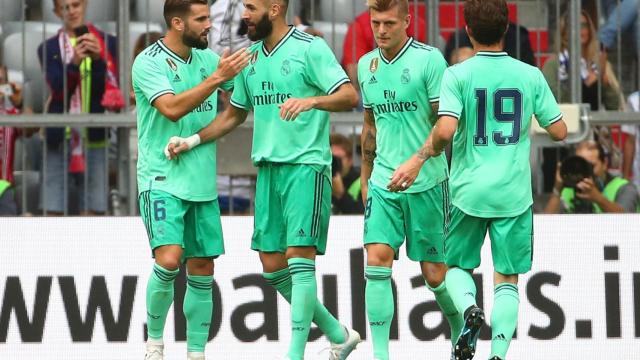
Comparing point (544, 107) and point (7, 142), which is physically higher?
point (544, 107)

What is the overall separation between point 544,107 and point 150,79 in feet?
8.35

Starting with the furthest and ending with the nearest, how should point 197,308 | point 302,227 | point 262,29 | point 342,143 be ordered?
point 342,143 < point 197,308 < point 262,29 < point 302,227

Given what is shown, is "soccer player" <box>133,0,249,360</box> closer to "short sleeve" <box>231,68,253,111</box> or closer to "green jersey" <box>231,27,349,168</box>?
"short sleeve" <box>231,68,253,111</box>

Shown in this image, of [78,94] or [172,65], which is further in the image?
[78,94]

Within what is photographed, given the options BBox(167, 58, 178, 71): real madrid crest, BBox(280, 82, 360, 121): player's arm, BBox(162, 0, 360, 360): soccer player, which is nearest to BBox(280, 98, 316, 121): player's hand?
BBox(280, 82, 360, 121): player's arm

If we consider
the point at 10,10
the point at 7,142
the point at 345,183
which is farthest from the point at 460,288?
the point at 10,10

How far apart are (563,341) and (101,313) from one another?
137 inches

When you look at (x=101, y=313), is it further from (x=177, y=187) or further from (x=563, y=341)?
(x=563, y=341)

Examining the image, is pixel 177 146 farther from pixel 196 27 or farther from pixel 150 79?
pixel 196 27

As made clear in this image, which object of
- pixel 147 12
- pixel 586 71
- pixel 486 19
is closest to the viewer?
pixel 486 19

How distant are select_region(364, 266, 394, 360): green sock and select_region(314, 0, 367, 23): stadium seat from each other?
3882 mm

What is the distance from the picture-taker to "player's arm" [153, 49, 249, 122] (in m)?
10.4

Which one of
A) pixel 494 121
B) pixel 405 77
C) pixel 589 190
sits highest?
pixel 405 77

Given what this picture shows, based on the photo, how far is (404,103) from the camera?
34.7 ft
